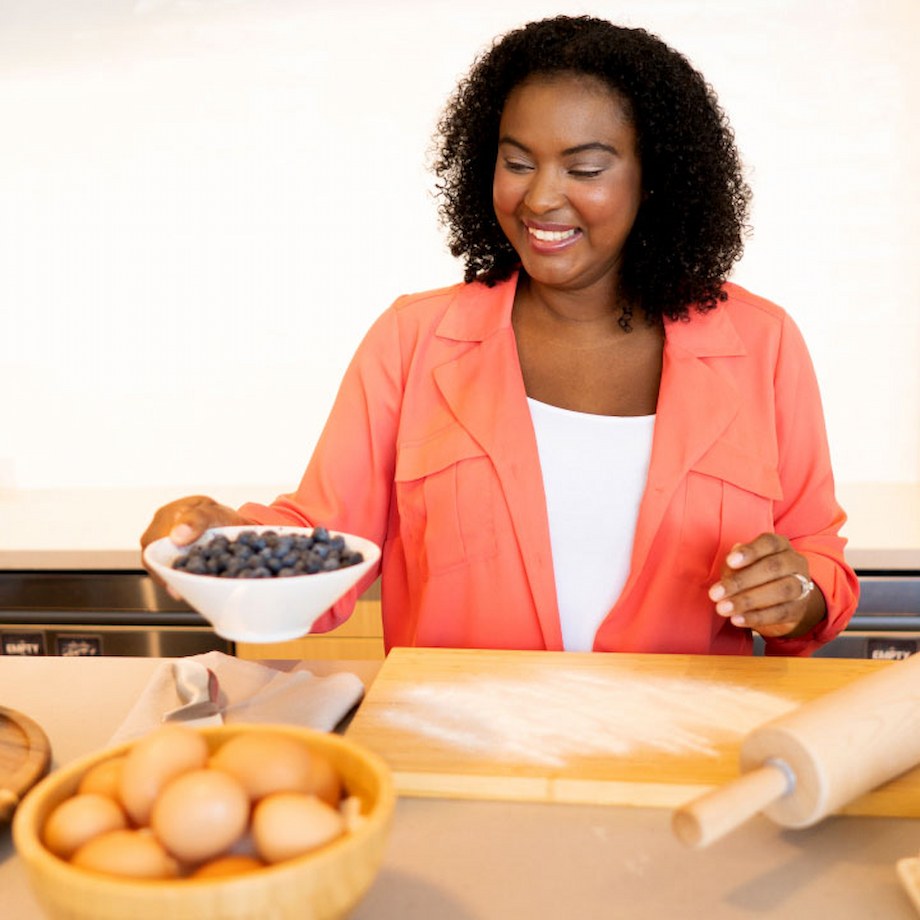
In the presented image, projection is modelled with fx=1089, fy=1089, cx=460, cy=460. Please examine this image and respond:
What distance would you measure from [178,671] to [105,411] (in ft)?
Answer: 6.25

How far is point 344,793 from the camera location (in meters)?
0.74

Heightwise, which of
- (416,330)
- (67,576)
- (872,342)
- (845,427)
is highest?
(416,330)

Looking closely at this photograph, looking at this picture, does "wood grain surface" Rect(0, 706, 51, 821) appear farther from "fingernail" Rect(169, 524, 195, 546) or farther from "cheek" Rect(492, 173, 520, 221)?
"cheek" Rect(492, 173, 520, 221)

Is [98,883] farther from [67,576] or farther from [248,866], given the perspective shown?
[67,576]

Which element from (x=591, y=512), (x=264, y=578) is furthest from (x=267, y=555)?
(x=591, y=512)

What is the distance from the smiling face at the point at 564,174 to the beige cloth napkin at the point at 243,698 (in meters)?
0.65

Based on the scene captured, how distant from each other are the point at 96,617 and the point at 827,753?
1.97m

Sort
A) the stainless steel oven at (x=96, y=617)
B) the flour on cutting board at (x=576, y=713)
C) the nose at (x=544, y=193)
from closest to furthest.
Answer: the flour on cutting board at (x=576, y=713) → the nose at (x=544, y=193) → the stainless steel oven at (x=96, y=617)

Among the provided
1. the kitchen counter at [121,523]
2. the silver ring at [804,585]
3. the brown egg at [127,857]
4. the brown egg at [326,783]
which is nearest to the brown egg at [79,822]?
the brown egg at [127,857]

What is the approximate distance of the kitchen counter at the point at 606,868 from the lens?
2.64ft

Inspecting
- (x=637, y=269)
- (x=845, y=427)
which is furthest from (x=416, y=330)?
(x=845, y=427)

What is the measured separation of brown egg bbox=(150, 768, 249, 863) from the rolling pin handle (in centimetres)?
28

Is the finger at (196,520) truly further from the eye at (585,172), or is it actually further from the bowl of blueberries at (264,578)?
the eye at (585,172)

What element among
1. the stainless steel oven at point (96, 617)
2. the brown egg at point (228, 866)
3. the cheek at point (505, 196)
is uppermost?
the cheek at point (505, 196)
